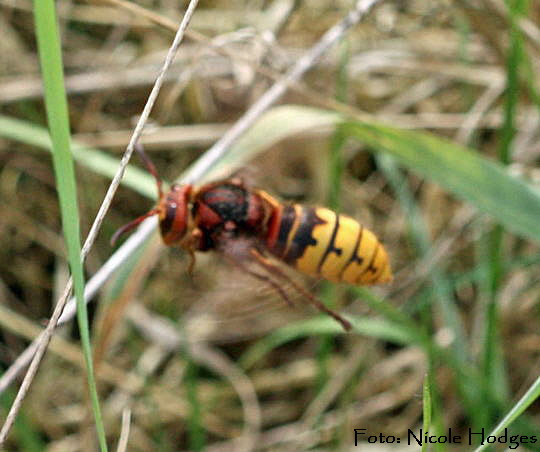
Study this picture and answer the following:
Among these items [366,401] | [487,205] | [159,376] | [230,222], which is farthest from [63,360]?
[487,205]

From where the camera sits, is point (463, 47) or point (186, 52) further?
point (186, 52)

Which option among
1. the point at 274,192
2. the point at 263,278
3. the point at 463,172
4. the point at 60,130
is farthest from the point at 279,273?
the point at 60,130

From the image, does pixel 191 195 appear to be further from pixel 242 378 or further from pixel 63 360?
pixel 63 360

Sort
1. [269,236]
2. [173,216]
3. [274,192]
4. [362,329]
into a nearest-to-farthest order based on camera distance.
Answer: [173,216] → [269,236] → [362,329] → [274,192]

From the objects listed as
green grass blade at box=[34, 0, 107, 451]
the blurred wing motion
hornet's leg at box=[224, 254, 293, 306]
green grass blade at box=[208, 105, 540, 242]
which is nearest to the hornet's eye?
the blurred wing motion

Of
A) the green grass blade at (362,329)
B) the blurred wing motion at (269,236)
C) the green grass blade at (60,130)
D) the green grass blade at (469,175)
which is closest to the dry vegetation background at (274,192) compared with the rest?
the green grass blade at (362,329)

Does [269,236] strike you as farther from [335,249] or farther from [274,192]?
[274,192]
